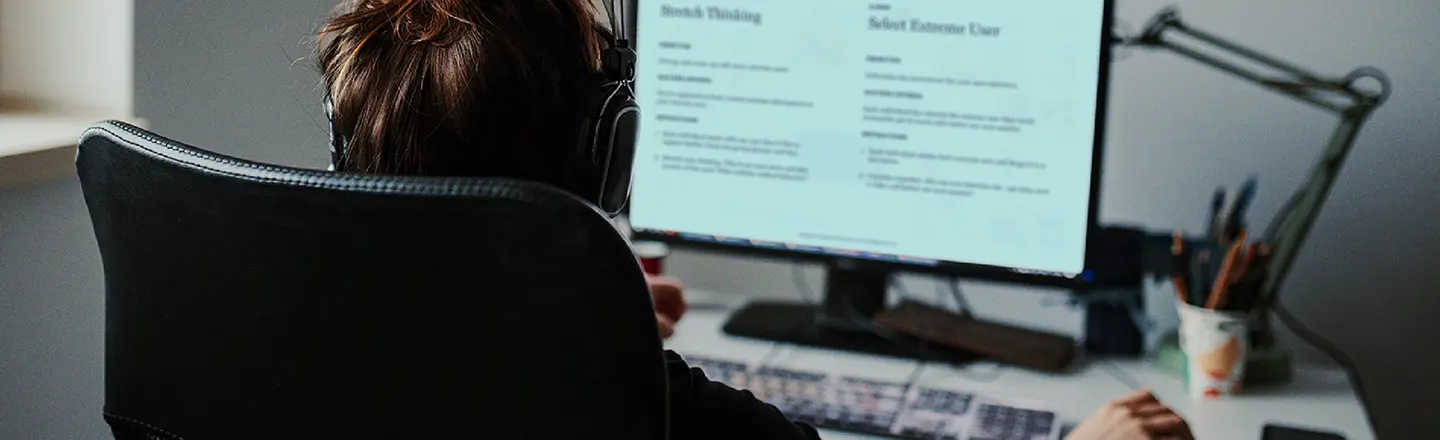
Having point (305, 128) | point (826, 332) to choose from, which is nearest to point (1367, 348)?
point (826, 332)

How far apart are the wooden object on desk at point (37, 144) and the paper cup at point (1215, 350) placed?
97 cm

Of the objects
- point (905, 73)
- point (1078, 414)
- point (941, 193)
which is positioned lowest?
point (1078, 414)

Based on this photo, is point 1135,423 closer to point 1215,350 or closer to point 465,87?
point 1215,350

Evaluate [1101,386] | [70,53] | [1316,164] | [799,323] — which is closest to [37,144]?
[70,53]

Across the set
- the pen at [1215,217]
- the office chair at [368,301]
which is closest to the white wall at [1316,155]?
the pen at [1215,217]

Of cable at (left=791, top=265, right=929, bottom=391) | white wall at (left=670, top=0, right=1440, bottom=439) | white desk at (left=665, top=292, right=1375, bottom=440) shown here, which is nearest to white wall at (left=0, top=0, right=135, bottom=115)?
white desk at (left=665, top=292, right=1375, bottom=440)

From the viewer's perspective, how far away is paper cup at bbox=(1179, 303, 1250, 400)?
4.65ft

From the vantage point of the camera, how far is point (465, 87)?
2.67 ft

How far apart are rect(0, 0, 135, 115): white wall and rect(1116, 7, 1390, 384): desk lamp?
899mm

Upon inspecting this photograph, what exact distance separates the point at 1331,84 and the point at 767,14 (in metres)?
0.55

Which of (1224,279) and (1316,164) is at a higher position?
(1316,164)

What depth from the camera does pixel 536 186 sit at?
0.64m

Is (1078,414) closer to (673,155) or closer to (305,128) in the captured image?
(673,155)

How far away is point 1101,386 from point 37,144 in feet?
3.23
